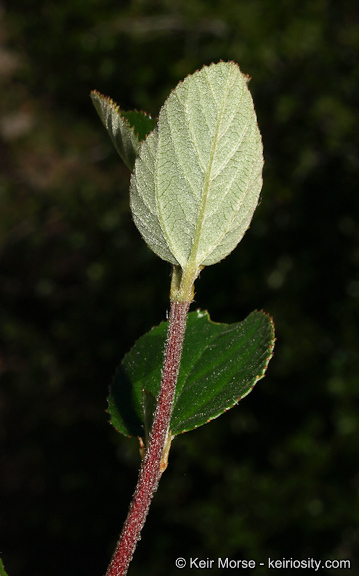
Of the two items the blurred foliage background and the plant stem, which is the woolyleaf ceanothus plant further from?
the blurred foliage background

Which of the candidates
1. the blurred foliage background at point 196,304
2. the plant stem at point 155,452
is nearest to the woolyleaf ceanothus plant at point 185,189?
the plant stem at point 155,452

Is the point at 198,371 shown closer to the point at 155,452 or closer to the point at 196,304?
the point at 155,452

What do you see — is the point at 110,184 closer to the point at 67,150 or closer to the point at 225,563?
the point at 67,150

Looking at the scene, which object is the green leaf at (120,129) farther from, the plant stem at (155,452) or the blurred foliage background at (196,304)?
the blurred foliage background at (196,304)

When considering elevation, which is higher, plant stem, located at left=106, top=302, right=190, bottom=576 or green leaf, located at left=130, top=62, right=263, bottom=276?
green leaf, located at left=130, top=62, right=263, bottom=276

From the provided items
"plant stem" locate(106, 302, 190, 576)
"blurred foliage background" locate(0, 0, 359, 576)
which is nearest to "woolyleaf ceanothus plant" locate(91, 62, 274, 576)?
"plant stem" locate(106, 302, 190, 576)

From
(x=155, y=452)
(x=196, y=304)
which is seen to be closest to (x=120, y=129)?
(x=155, y=452)
